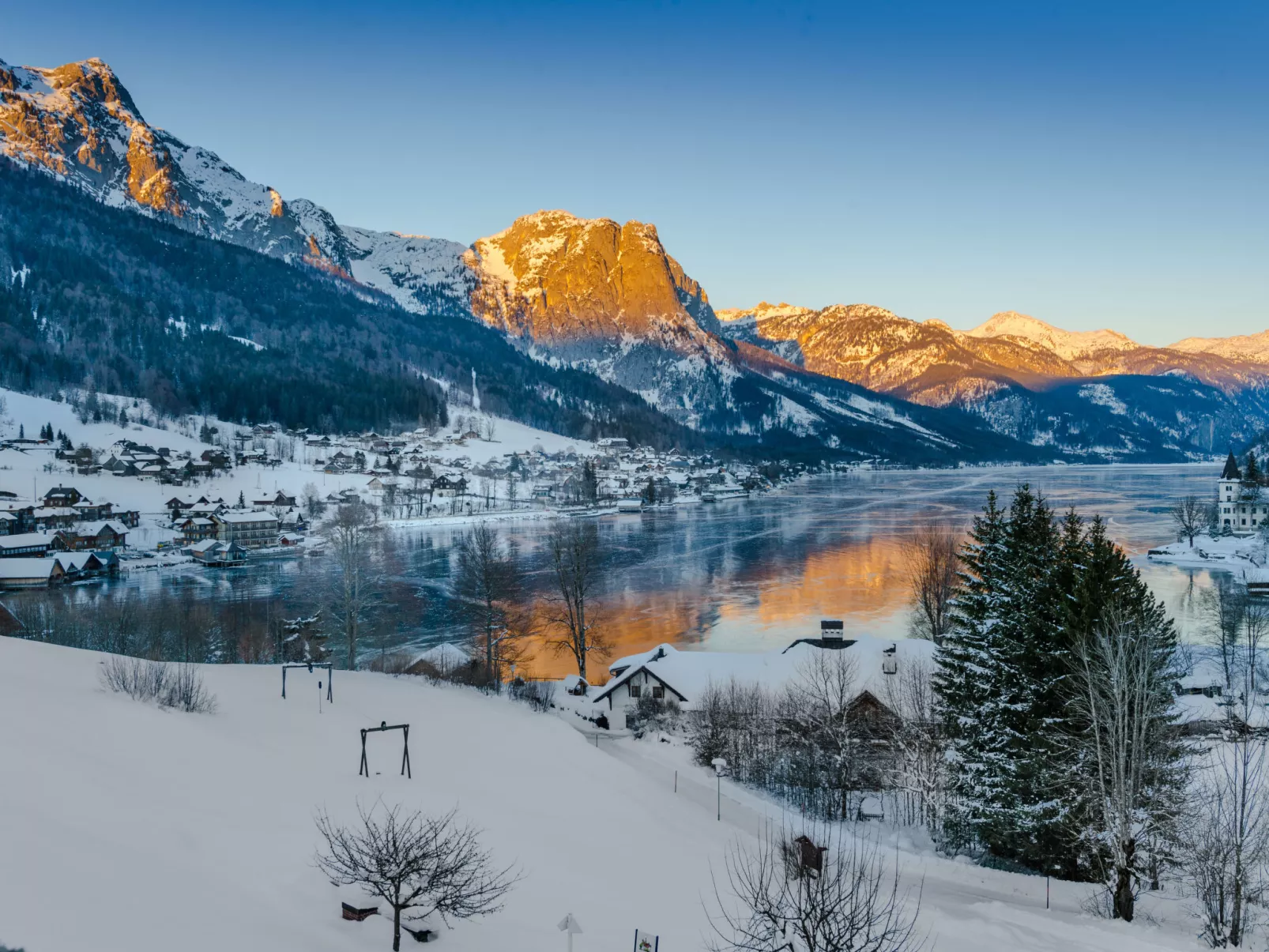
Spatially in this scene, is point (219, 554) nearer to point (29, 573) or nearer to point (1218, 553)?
point (29, 573)

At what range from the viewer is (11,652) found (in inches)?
505

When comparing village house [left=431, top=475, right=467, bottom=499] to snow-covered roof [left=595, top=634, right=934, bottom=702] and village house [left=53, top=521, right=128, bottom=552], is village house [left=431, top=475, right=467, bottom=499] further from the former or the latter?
snow-covered roof [left=595, top=634, right=934, bottom=702]

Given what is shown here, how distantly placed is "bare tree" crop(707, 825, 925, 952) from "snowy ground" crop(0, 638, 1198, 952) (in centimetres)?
45

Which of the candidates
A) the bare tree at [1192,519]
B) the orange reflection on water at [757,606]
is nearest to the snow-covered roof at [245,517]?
the orange reflection on water at [757,606]

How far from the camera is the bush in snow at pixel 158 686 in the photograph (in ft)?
40.4

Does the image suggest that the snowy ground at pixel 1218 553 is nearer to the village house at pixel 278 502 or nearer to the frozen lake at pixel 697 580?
the frozen lake at pixel 697 580

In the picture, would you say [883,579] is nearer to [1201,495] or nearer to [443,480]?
[443,480]

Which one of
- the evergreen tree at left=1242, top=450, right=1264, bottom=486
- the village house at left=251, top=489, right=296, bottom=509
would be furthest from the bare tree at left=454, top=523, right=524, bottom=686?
the evergreen tree at left=1242, top=450, right=1264, bottom=486

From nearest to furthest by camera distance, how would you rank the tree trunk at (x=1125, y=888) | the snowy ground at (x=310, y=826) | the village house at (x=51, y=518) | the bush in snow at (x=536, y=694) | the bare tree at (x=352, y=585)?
the snowy ground at (x=310, y=826), the tree trunk at (x=1125, y=888), the bush in snow at (x=536, y=694), the bare tree at (x=352, y=585), the village house at (x=51, y=518)

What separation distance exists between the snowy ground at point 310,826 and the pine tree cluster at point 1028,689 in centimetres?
89

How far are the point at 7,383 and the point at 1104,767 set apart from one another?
12238 centimetres

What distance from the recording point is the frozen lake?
108ft

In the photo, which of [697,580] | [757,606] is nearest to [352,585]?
[757,606]

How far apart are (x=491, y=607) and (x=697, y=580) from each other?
19.2 metres
